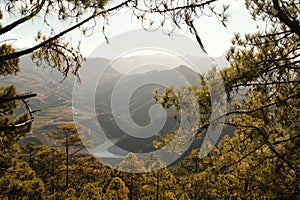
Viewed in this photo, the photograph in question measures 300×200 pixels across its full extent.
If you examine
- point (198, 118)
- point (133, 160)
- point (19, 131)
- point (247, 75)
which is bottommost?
point (133, 160)

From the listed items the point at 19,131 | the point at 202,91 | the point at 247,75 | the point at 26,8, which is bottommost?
the point at 19,131

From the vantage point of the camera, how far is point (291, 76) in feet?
14.7

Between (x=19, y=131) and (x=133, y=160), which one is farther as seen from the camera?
(x=133, y=160)

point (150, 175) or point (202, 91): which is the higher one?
point (202, 91)

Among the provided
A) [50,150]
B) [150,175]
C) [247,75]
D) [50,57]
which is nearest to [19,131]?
[50,57]

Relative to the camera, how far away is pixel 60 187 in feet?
79.7

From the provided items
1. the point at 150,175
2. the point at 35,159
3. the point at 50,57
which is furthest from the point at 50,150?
the point at 50,57

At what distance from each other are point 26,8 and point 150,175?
1197cm

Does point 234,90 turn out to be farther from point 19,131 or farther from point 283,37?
point 19,131

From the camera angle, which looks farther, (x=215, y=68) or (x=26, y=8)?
(x=215, y=68)

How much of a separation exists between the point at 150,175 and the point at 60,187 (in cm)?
1273

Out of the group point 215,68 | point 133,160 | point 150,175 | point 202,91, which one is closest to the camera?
point 202,91

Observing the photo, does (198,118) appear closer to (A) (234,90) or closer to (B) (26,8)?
(A) (234,90)

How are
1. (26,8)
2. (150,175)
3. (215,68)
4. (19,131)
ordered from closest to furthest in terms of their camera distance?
(26,8) → (215,68) → (19,131) → (150,175)
